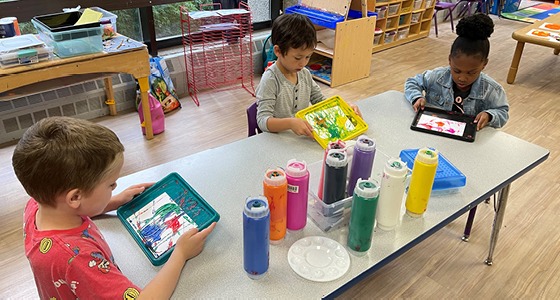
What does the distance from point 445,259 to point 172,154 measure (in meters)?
1.63

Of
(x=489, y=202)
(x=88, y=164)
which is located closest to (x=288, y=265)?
(x=88, y=164)

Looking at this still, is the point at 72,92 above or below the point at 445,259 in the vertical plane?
above

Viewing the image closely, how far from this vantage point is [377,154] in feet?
4.63

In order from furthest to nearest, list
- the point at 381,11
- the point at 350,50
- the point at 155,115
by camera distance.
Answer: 1. the point at 381,11
2. the point at 350,50
3. the point at 155,115

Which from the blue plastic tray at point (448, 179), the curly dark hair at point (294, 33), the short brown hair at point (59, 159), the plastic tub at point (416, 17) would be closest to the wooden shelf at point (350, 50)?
the plastic tub at point (416, 17)

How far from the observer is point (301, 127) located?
1.47 meters

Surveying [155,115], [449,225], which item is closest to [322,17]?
[155,115]

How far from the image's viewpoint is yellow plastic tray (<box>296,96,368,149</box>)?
1.50 m

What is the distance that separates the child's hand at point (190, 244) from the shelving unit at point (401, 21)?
3737mm

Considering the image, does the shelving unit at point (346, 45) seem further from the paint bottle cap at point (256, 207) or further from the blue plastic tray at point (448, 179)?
the paint bottle cap at point (256, 207)

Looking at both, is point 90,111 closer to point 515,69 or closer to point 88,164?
point 88,164

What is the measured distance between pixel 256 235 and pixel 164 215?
336 mm

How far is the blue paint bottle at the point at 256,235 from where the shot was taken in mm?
843

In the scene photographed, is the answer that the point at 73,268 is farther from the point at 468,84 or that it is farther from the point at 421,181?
the point at 468,84
